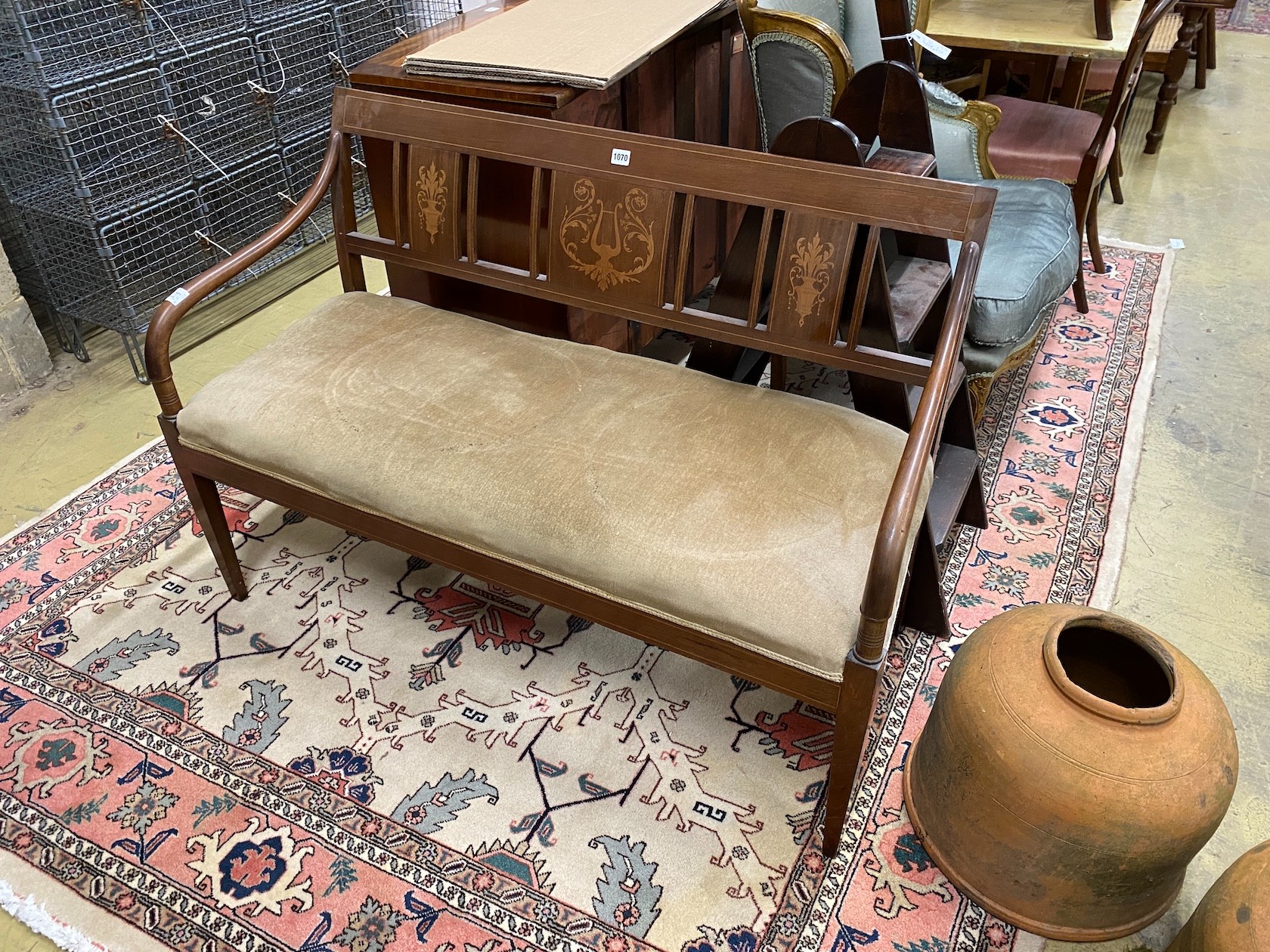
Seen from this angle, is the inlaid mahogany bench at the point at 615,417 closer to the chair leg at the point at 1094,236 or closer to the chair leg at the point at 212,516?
the chair leg at the point at 212,516

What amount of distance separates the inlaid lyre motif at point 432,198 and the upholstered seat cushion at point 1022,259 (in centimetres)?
113

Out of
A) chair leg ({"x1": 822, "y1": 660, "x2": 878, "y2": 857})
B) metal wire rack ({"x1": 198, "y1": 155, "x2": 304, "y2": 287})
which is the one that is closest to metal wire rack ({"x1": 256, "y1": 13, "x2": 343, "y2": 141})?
metal wire rack ({"x1": 198, "y1": 155, "x2": 304, "y2": 287})

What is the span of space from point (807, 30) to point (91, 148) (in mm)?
1942

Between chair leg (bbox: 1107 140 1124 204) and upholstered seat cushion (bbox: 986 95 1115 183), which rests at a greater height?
upholstered seat cushion (bbox: 986 95 1115 183)

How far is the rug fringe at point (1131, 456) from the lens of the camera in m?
2.05

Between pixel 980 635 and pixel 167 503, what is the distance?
77.3 inches

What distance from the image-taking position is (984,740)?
1.37 metres

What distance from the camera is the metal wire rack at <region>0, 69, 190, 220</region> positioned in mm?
2486

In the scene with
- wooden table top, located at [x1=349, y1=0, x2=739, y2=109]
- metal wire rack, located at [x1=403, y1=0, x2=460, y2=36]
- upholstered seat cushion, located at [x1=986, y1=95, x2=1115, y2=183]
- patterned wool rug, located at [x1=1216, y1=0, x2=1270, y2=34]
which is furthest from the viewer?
patterned wool rug, located at [x1=1216, y1=0, x2=1270, y2=34]

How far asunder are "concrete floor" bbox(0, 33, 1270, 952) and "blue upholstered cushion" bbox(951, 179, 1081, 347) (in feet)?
1.84

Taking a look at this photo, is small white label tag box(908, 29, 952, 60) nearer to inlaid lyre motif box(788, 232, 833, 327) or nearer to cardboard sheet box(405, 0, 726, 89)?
cardboard sheet box(405, 0, 726, 89)

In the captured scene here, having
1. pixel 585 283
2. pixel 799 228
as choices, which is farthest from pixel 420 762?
pixel 799 228

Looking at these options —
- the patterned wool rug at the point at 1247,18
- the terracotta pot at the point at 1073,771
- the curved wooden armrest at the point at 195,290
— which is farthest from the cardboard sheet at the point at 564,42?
the patterned wool rug at the point at 1247,18

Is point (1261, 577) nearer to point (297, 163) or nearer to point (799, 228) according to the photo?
point (799, 228)
